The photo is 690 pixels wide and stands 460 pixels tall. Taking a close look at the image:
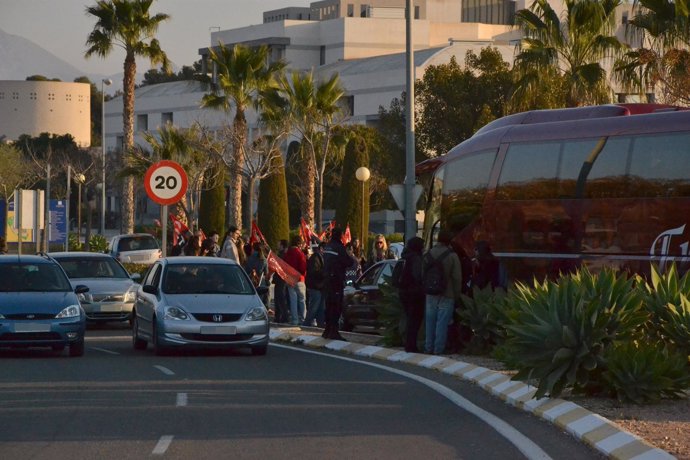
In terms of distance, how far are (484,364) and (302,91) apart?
36978mm

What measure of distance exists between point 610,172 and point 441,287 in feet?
10.6

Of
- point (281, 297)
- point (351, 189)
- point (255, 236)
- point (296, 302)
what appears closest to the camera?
point (296, 302)

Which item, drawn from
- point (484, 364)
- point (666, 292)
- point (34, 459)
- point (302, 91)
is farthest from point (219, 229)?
point (34, 459)

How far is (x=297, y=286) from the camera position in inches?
1133

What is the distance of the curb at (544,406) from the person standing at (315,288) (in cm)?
306

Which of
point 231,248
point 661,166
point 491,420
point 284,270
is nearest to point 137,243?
point 231,248

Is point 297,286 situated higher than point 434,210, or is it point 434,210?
point 434,210

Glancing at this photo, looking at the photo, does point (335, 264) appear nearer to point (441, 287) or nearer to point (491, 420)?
point (441, 287)

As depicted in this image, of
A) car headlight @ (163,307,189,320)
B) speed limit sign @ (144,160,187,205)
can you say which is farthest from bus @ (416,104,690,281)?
speed limit sign @ (144,160,187,205)

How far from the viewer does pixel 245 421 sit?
44.2 feet

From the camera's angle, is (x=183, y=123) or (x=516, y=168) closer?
(x=516, y=168)

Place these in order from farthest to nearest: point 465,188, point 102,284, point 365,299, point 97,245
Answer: point 97,245, point 102,284, point 365,299, point 465,188

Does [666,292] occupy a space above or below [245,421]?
above

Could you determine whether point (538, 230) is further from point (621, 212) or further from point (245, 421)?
point (245, 421)
